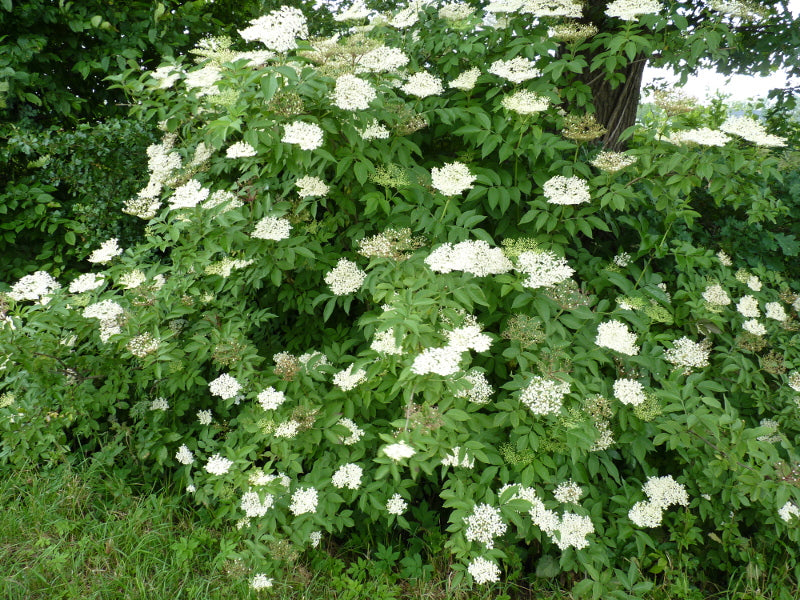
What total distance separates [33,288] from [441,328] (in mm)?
2367

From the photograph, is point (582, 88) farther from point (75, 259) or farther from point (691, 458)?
point (75, 259)

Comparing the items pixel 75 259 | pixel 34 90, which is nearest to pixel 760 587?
pixel 75 259

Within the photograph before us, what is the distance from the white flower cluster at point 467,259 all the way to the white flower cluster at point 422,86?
85 cm

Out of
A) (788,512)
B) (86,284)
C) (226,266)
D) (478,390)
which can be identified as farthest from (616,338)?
(86,284)

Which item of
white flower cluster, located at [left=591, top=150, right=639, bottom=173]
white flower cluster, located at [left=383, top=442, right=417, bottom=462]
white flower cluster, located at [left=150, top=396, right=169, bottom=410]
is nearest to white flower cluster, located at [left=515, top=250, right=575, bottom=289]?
white flower cluster, located at [left=591, top=150, right=639, bottom=173]

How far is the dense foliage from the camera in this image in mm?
2332

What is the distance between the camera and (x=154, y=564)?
2688 mm

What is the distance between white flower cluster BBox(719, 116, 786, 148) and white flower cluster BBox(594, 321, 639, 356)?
1.07 metres

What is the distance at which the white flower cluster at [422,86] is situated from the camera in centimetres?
263

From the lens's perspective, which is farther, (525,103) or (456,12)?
(456,12)

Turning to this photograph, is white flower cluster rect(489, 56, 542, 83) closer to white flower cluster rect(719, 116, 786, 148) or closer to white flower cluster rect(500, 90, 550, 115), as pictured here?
white flower cluster rect(500, 90, 550, 115)

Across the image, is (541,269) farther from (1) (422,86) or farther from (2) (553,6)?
(2) (553,6)

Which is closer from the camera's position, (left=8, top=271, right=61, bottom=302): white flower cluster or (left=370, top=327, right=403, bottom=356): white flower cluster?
(left=370, top=327, right=403, bottom=356): white flower cluster

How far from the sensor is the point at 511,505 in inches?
91.0
